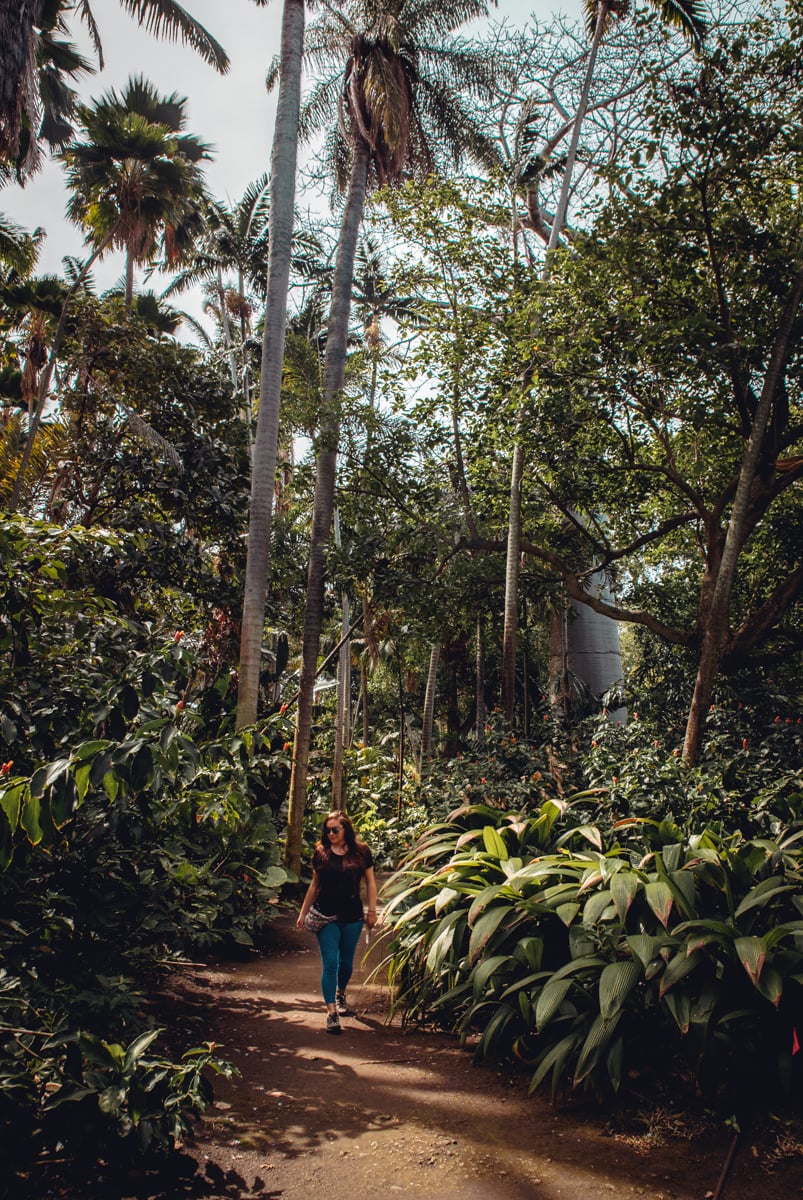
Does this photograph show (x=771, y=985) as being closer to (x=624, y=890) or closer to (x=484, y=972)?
(x=624, y=890)

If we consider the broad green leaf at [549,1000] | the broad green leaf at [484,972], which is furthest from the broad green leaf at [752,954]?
the broad green leaf at [484,972]

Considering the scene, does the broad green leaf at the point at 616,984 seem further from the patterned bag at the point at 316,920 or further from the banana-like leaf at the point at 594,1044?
the patterned bag at the point at 316,920

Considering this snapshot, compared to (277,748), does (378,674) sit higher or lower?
higher

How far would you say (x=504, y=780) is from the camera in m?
8.53

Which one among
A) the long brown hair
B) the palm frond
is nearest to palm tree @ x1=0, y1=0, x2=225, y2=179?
the palm frond

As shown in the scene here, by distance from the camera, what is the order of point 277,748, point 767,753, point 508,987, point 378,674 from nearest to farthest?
point 508,987 → point 767,753 → point 277,748 → point 378,674

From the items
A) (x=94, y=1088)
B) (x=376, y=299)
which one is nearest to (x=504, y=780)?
(x=94, y=1088)

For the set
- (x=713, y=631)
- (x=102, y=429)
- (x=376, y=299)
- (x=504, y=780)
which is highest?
(x=376, y=299)

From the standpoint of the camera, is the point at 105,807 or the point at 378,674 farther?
the point at 378,674

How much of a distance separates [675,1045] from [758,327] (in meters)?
6.43

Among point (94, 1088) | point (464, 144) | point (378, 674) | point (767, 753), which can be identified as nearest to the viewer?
point (94, 1088)

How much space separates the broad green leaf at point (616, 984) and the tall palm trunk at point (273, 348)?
5.91 metres

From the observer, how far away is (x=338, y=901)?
17.6 ft

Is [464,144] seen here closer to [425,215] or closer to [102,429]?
[425,215]
